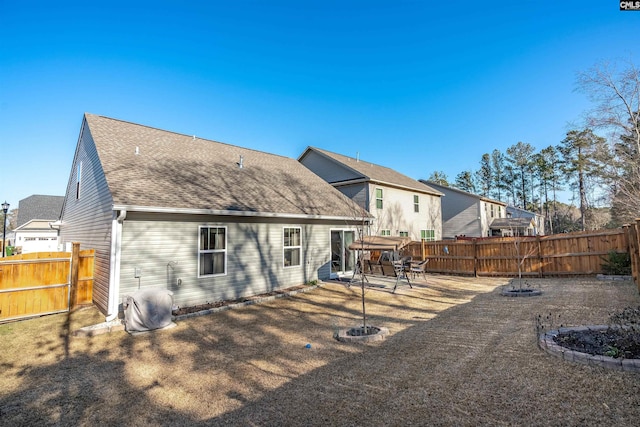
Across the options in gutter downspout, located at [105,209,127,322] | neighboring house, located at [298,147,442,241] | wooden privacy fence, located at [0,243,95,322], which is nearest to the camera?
gutter downspout, located at [105,209,127,322]

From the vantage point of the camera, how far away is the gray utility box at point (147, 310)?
6.58 meters

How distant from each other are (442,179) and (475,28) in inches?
1858

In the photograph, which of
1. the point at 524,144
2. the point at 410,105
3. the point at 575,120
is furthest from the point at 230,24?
the point at 524,144

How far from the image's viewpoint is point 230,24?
47.8ft

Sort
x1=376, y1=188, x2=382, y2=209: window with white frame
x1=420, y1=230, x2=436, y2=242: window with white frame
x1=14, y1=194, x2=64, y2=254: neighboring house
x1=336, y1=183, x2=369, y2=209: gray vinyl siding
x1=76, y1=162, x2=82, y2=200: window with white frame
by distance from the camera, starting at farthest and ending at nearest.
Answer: x1=14, y1=194, x2=64, y2=254: neighboring house, x1=420, y1=230, x2=436, y2=242: window with white frame, x1=376, y1=188, x2=382, y2=209: window with white frame, x1=336, y1=183, x2=369, y2=209: gray vinyl siding, x1=76, y1=162, x2=82, y2=200: window with white frame

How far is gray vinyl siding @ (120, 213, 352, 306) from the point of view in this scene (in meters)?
7.75

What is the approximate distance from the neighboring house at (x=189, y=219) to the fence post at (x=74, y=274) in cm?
48

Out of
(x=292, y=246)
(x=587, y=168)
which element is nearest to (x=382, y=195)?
(x=292, y=246)

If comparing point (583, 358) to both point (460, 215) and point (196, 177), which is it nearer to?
point (196, 177)

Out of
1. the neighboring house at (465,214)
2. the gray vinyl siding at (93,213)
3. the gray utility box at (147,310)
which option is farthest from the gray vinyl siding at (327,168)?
the neighboring house at (465,214)

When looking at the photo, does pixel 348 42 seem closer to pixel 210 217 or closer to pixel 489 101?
pixel 489 101

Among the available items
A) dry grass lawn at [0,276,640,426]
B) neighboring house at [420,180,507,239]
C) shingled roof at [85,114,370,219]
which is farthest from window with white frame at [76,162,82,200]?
neighboring house at [420,180,507,239]

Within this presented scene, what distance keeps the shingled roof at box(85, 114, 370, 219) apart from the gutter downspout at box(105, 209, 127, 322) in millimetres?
537

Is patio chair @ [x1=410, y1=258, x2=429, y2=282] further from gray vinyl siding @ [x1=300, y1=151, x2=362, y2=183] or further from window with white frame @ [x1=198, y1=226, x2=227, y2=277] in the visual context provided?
window with white frame @ [x1=198, y1=226, x2=227, y2=277]
